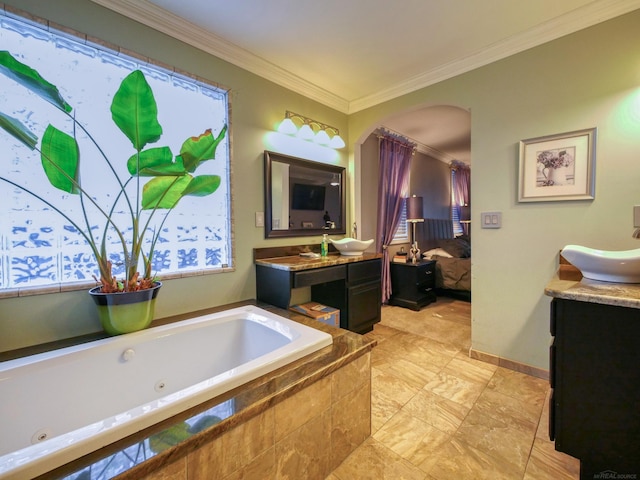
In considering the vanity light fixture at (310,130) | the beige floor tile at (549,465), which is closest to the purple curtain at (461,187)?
the vanity light fixture at (310,130)

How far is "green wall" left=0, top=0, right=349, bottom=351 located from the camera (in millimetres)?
1446

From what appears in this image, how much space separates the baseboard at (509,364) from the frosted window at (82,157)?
2332 mm

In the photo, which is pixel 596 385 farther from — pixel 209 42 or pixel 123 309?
pixel 209 42

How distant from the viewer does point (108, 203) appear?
1675mm

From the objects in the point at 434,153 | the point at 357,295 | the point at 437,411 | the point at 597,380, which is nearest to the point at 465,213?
the point at 434,153

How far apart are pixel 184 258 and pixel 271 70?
1.72 meters

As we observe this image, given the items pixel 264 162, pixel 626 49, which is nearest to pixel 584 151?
pixel 626 49

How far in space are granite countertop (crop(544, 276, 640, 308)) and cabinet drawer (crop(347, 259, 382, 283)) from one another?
57.3 inches

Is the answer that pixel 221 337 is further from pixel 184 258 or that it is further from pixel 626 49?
pixel 626 49

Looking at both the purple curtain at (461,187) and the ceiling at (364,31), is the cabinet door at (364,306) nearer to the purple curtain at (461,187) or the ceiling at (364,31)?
the ceiling at (364,31)

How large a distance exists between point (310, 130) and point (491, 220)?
5.83 feet

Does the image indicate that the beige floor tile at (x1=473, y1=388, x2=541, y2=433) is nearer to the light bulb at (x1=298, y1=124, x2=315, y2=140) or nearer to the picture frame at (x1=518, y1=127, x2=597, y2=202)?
the picture frame at (x1=518, y1=127, x2=597, y2=202)

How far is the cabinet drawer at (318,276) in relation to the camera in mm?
2076

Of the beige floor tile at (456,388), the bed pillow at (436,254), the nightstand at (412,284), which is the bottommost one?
the beige floor tile at (456,388)
